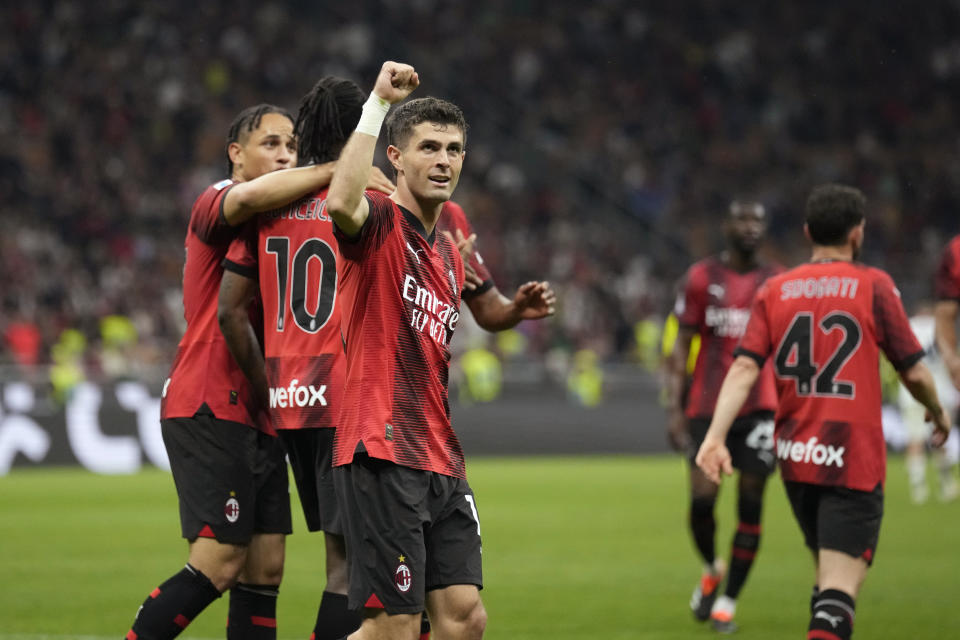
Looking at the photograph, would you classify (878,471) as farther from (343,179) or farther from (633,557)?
(633,557)

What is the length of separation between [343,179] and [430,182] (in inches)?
16.7

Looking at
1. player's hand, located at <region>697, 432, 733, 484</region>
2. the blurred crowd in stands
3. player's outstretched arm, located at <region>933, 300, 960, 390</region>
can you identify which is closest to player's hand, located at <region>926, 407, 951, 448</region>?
player's hand, located at <region>697, 432, 733, 484</region>

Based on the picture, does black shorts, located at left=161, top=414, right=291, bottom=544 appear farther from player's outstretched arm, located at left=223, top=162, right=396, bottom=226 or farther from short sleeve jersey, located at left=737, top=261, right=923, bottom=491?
short sleeve jersey, located at left=737, top=261, right=923, bottom=491

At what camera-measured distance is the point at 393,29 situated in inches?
1146

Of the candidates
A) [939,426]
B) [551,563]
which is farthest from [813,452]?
[551,563]

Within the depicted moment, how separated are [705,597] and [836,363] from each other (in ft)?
10.2

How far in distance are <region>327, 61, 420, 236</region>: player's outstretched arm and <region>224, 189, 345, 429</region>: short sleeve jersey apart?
89 centimetres

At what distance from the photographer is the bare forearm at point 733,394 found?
525 centimetres

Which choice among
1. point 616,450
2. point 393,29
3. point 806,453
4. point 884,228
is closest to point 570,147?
point 393,29

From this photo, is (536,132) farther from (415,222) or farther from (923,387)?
(415,222)

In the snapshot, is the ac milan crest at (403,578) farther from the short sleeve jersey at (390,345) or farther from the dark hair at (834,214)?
the dark hair at (834,214)

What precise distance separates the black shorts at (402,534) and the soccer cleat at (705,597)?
3987mm

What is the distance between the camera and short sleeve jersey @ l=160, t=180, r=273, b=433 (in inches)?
209

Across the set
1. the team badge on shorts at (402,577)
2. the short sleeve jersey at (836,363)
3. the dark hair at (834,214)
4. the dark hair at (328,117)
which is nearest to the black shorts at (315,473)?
the team badge on shorts at (402,577)
